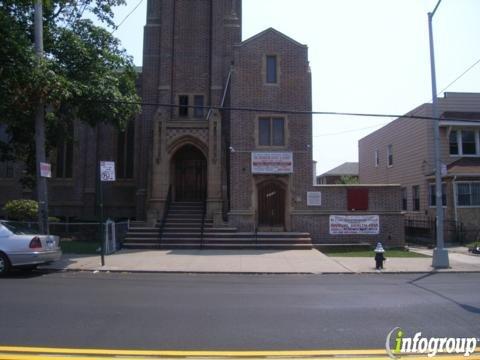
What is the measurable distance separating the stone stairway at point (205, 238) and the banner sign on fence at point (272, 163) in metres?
3.00

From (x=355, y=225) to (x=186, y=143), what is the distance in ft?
29.9

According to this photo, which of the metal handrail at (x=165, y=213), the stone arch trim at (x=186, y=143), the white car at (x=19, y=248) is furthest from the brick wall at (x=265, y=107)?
the white car at (x=19, y=248)

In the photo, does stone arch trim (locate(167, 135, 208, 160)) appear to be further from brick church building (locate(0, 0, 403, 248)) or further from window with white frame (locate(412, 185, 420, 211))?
window with white frame (locate(412, 185, 420, 211))

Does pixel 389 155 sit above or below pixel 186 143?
above

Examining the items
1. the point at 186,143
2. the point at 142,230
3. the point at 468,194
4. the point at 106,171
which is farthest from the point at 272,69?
the point at 468,194

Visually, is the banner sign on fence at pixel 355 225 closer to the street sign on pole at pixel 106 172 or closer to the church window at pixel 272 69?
the church window at pixel 272 69

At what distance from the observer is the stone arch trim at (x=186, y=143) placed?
23.7m

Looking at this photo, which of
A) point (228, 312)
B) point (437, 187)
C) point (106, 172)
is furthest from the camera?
point (437, 187)

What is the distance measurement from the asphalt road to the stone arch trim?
11.9 metres

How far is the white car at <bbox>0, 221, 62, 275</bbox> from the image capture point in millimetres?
12391

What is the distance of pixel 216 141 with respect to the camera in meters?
23.2

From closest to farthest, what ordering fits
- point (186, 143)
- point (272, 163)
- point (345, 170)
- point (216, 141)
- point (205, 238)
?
1. point (205, 238)
2. point (272, 163)
3. point (216, 141)
4. point (186, 143)
5. point (345, 170)

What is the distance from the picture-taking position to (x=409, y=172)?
30453 millimetres

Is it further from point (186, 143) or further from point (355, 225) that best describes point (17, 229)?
point (355, 225)
